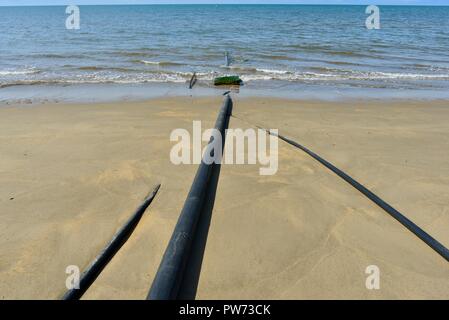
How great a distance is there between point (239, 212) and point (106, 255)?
140 cm

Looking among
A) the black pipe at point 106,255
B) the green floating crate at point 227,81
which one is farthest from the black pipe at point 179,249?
the green floating crate at point 227,81

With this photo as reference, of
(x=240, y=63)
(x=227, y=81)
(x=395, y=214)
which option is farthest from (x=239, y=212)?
(x=240, y=63)

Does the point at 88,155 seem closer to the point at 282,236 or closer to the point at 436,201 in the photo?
the point at 282,236

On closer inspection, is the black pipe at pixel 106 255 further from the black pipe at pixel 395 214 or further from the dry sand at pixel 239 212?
the black pipe at pixel 395 214

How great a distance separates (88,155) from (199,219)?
249 cm

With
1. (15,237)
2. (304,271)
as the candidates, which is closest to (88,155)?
(15,237)

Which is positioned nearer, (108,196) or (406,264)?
(406,264)

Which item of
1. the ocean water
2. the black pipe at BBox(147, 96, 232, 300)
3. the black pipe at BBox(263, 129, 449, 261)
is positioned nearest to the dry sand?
the black pipe at BBox(263, 129, 449, 261)

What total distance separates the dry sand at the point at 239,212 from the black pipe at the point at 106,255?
0.07m

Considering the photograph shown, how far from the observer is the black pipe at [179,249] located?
235 cm

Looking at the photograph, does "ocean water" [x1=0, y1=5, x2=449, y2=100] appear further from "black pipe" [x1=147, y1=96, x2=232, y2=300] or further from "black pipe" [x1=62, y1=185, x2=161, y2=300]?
"black pipe" [x1=62, y1=185, x2=161, y2=300]

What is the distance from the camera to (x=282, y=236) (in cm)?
326

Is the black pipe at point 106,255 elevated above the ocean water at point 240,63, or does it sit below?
below

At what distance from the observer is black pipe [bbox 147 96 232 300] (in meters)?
2.35
